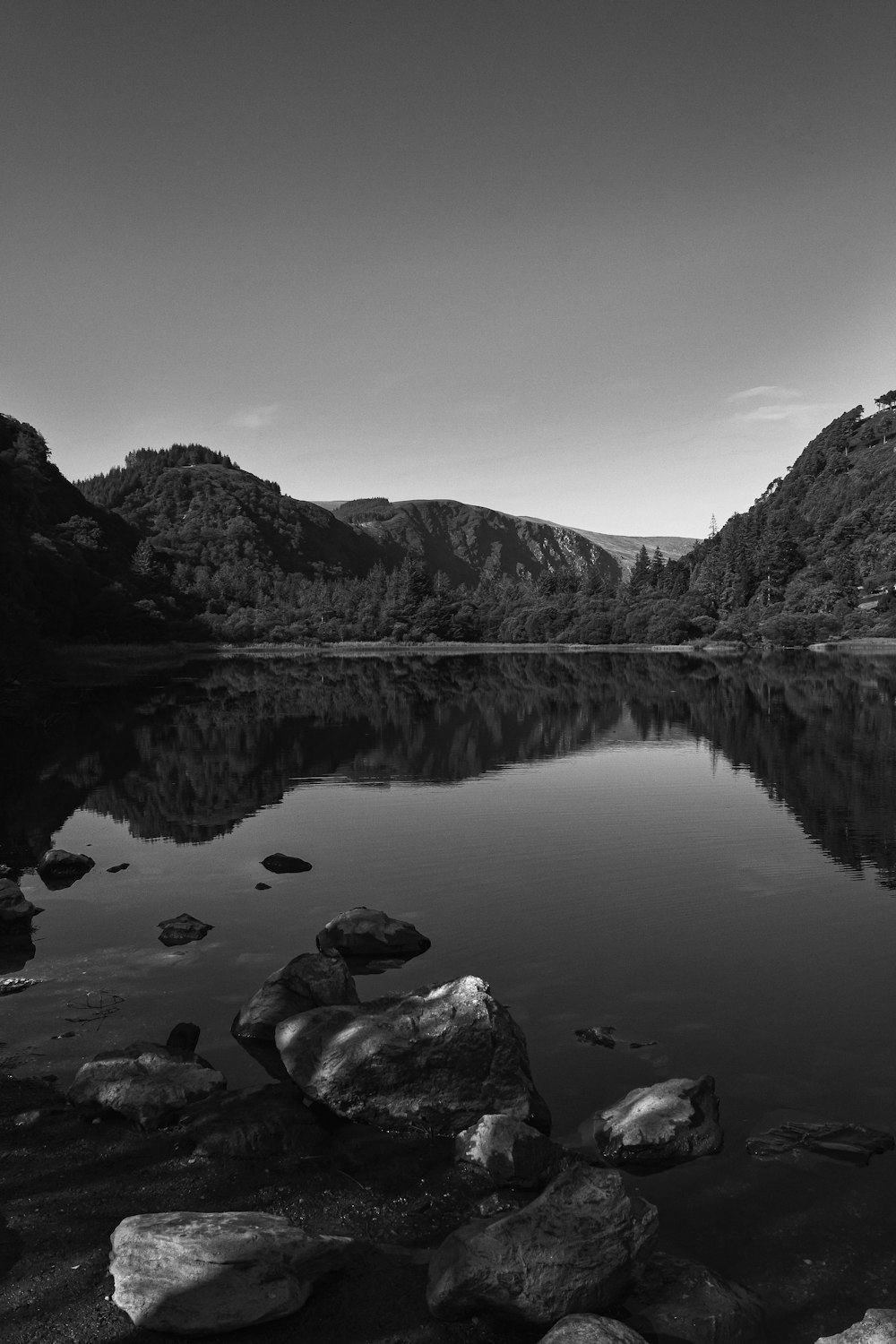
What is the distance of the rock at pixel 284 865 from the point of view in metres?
22.2

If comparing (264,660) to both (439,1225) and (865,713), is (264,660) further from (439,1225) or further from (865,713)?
(439,1225)

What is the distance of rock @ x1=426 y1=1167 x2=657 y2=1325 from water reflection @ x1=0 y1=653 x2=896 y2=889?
1587 cm

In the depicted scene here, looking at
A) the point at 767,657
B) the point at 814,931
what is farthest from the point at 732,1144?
the point at 767,657

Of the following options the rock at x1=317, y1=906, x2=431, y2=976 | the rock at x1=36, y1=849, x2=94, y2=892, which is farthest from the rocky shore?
the rock at x1=36, y1=849, x2=94, y2=892

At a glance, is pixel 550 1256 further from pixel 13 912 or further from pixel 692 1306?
pixel 13 912

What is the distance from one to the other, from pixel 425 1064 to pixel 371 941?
5448mm

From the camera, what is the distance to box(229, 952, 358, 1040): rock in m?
12.7

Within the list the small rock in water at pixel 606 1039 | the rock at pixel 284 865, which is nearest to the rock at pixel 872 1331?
the small rock in water at pixel 606 1039

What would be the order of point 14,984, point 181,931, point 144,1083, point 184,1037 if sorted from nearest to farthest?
point 144,1083
point 184,1037
point 14,984
point 181,931

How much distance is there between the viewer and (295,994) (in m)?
13.1

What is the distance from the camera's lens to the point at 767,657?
446 feet

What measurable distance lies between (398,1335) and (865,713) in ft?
183

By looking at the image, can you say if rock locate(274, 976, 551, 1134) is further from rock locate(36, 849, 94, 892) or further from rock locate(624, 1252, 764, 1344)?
rock locate(36, 849, 94, 892)

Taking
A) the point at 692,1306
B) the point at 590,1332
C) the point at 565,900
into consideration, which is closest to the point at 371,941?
the point at 565,900
